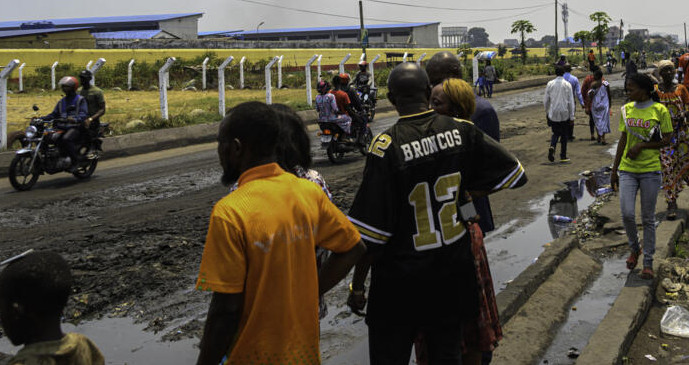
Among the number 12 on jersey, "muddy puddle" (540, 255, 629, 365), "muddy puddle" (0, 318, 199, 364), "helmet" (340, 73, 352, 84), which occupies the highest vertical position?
"helmet" (340, 73, 352, 84)

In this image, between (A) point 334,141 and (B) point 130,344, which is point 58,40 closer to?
(A) point 334,141

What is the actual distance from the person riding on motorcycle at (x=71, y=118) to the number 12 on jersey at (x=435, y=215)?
9.05m

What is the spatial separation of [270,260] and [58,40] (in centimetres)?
5260

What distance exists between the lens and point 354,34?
100 m

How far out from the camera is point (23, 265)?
209cm

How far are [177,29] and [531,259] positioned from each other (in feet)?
254

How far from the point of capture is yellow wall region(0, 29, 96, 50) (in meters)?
44.5

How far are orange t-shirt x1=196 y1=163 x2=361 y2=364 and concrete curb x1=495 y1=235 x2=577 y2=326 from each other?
2.90 metres

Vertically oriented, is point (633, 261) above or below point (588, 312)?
above

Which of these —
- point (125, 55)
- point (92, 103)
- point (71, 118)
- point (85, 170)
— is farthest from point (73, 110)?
point (125, 55)

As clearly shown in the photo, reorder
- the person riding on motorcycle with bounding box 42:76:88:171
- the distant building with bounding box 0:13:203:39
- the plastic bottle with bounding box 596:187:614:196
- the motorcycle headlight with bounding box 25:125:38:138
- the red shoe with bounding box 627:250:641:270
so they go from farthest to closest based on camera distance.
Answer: the distant building with bounding box 0:13:203:39 → the person riding on motorcycle with bounding box 42:76:88:171 → the motorcycle headlight with bounding box 25:125:38:138 → the plastic bottle with bounding box 596:187:614:196 → the red shoe with bounding box 627:250:641:270

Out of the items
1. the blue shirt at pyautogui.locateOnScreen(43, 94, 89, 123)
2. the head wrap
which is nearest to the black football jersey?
the head wrap

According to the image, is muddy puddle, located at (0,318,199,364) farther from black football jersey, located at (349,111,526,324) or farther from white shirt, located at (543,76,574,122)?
white shirt, located at (543,76,574,122)

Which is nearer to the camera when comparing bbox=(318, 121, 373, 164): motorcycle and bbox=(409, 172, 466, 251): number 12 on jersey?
bbox=(409, 172, 466, 251): number 12 on jersey
